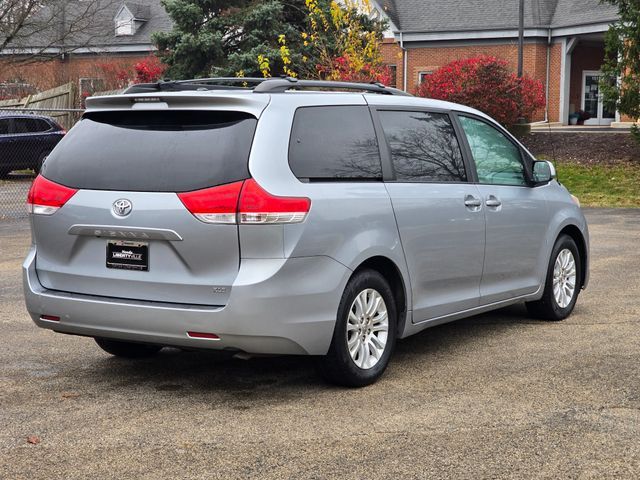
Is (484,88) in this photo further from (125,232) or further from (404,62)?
(125,232)

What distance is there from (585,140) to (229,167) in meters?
24.0

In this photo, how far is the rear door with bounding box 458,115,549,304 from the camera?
7.21 meters

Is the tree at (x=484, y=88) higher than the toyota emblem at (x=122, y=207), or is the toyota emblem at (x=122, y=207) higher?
the toyota emblem at (x=122, y=207)

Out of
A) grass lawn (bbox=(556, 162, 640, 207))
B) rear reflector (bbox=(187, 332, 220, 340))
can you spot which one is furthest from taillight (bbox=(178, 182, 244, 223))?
grass lawn (bbox=(556, 162, 640, 207))

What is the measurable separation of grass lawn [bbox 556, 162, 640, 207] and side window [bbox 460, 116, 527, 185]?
41.8 ft

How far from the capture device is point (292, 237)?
17.9ft

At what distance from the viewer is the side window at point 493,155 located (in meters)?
7.29

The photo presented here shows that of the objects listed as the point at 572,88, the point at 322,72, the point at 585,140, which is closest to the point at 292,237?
the point at 322,72

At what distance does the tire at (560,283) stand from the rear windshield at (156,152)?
11.1 ft

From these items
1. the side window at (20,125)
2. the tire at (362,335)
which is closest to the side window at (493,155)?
the tire at (362,335)

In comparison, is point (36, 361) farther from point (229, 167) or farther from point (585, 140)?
point (585, 140)

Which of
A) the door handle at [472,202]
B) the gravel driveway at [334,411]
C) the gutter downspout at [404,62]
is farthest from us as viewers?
the gutter downspout at [404,62]

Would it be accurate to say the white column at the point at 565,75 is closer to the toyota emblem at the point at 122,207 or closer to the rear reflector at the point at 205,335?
the toyota emblem at the point at 122,207

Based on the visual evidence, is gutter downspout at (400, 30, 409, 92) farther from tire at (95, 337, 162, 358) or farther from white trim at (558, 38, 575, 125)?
tire at (95, 337, 162, 358)
